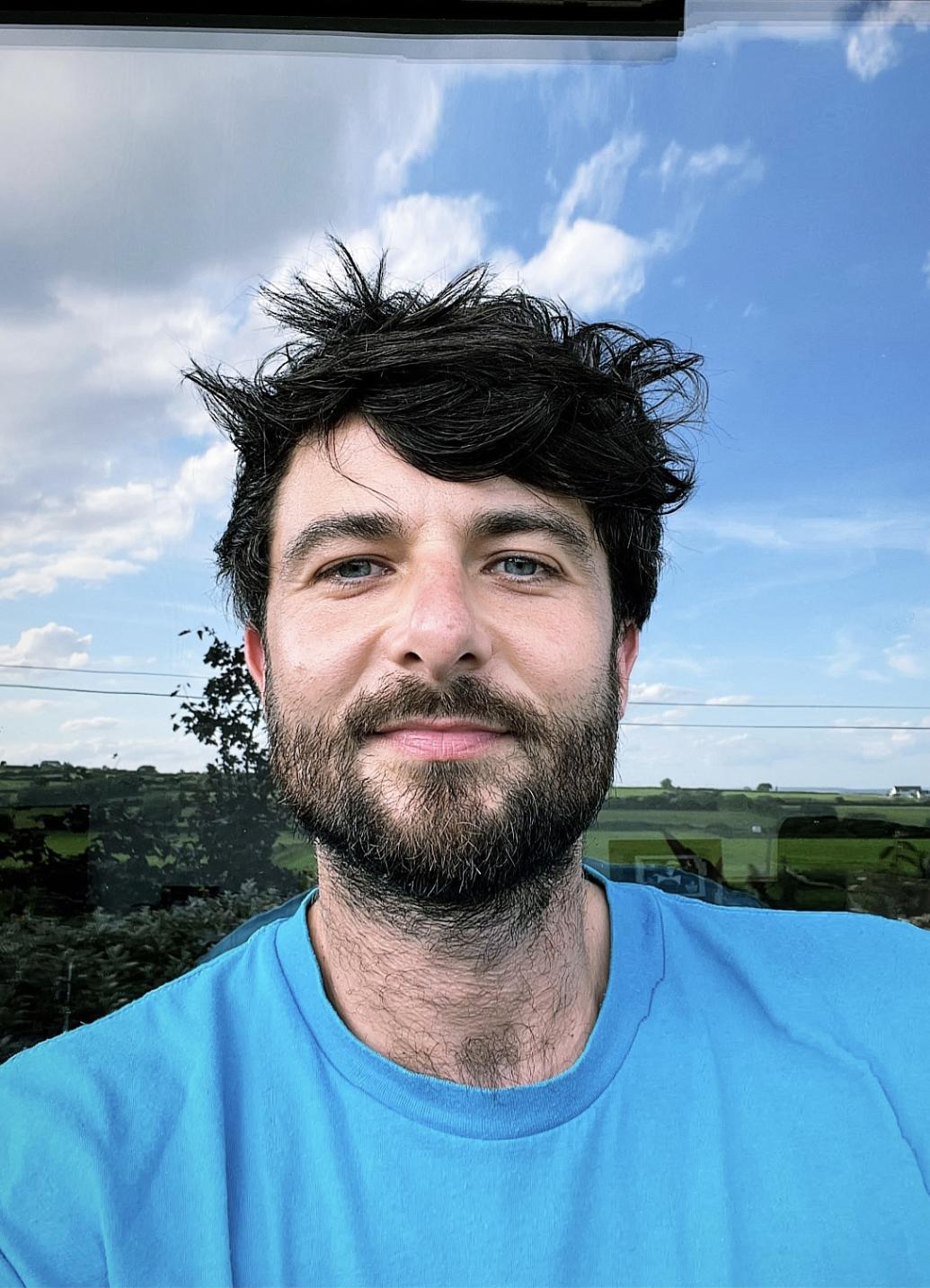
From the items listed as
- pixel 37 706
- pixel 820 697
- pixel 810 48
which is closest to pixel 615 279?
pixel 810 48

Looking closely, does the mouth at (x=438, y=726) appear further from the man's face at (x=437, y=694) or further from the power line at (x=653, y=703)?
the power line at (x=653, y=703)

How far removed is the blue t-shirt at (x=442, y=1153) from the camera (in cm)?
106

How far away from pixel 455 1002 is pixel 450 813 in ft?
0.89

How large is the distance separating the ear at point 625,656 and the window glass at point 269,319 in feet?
2.63

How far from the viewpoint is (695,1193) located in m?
1.13

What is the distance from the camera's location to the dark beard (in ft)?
3.83

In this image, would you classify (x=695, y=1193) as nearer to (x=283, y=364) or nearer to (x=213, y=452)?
(x=283, y=364)

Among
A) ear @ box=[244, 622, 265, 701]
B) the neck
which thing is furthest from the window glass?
the neck

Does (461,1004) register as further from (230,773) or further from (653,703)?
(653,703)

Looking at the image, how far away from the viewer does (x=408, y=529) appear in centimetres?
123

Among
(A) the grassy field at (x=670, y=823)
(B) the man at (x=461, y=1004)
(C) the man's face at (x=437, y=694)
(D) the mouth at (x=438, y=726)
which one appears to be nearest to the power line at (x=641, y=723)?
(A) the grassy field at (x=670, y=823)

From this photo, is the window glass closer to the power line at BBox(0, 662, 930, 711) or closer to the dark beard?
the power line at BBox(0, 662, 930, 711)

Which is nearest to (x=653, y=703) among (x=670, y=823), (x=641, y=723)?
(x=641, y=723)

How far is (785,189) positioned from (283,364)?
147cm
